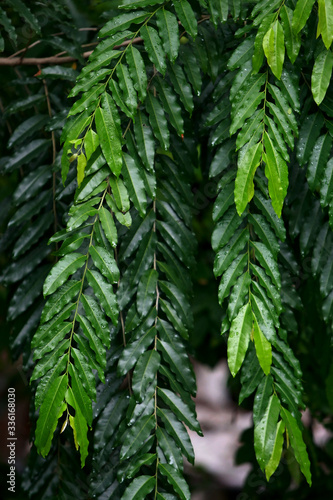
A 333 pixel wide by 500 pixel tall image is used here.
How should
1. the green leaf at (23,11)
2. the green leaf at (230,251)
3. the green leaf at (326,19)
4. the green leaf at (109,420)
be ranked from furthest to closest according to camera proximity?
the green leaf at (23,11), the green leaf at (109,420), the green leaf at (230,251), the green leaf at (326,19)

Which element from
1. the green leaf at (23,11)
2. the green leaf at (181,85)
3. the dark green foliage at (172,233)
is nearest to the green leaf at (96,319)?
the dark green foliage at (172,233)

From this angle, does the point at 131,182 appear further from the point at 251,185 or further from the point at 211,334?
the point at 211,334

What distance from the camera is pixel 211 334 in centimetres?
229

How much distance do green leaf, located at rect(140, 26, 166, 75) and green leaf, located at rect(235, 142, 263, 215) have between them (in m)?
0.23

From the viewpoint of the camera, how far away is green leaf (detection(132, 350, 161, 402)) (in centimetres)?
99

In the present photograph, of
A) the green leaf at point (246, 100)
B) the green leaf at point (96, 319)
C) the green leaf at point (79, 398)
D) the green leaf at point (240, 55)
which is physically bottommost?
the green leaf at point (79, 398)

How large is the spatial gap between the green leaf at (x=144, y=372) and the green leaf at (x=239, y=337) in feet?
0.60

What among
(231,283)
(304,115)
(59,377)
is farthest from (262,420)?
(304,115)

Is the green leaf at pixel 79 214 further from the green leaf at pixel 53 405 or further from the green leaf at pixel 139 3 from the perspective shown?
the green leaf at pixel 139 3

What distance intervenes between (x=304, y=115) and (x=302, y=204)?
0.70 feet

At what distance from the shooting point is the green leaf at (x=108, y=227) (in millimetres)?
961

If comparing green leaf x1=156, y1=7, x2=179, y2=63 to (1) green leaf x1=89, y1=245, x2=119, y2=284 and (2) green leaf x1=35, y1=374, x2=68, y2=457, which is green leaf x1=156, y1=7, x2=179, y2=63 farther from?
(2) green leaf x1=35, y1=374, x2=68, y2=457

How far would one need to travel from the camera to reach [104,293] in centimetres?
95

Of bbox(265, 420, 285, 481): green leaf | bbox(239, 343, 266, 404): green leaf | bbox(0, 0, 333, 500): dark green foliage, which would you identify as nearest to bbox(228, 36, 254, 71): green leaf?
bbox(0, 0, 333, 500): dark green foliage
